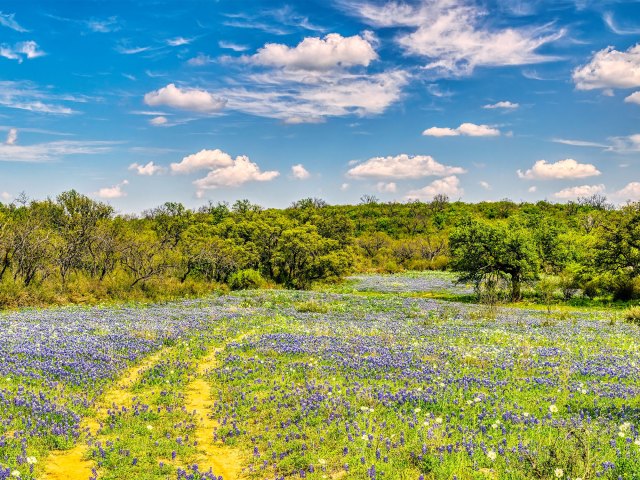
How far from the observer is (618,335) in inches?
774

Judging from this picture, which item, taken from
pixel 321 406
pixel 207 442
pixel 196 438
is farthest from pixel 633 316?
pixel 196 438

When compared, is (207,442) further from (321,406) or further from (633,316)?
(633,316)

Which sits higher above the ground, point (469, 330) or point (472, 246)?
point (472, 246)

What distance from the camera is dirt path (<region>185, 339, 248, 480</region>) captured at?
304 inches

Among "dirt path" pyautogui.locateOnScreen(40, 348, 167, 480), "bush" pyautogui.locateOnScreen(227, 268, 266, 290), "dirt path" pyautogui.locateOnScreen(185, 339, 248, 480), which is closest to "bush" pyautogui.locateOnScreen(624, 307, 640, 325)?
"dirt path" pyautogui.locateOnScreen(185, 339, 248, 480)

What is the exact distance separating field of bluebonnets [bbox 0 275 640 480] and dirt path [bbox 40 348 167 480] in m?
0.06

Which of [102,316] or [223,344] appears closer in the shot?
[223,344]

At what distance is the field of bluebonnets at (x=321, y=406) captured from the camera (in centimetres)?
724

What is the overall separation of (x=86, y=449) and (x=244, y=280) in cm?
4666

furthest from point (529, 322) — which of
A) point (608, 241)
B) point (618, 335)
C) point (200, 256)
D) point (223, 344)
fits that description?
point (200, 256)

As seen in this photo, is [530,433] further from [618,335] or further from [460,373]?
[618,335]

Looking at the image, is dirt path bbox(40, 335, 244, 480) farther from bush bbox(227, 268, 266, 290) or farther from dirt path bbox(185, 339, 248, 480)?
bush bbox(227, 268, 266, 290)

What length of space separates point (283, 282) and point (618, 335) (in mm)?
45423

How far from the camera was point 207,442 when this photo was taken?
8.76m
